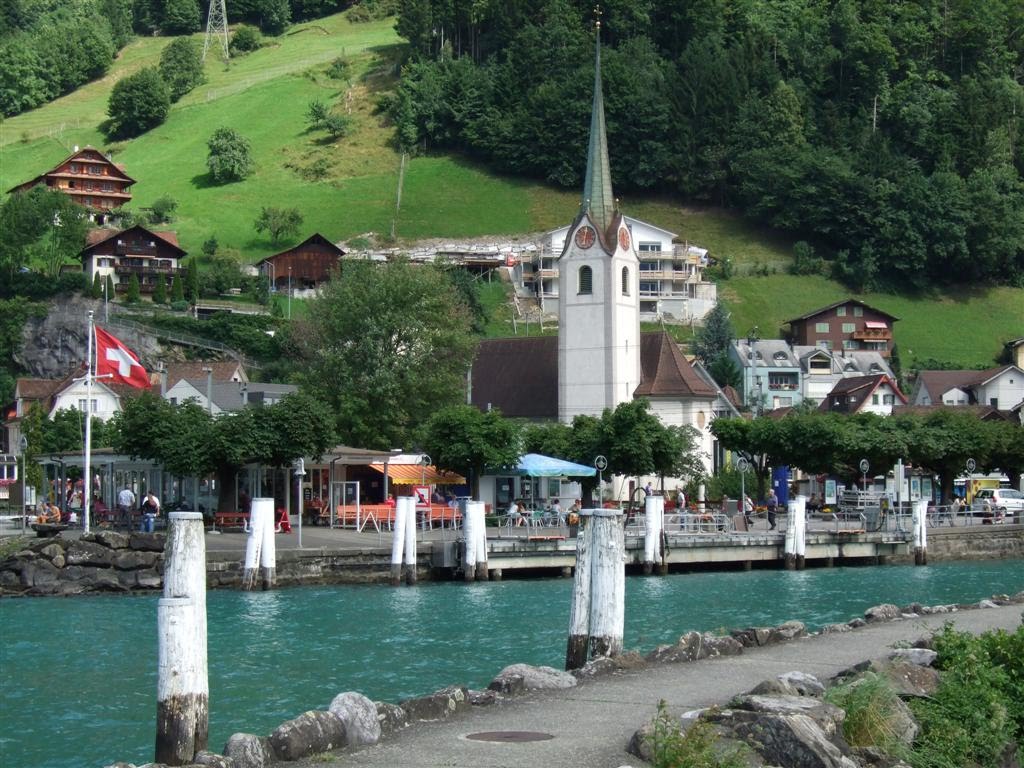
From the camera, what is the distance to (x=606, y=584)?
2209 cm

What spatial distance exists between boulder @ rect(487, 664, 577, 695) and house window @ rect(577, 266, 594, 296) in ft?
212

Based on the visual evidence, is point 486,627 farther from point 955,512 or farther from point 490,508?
point 955,512

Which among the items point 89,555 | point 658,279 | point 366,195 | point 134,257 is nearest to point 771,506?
point 89,555

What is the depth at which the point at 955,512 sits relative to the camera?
63.8 metres

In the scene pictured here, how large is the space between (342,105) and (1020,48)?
66.3 metres

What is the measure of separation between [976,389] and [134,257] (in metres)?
57.5

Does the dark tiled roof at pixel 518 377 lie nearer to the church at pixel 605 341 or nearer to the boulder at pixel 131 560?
the church at pixel 605 341

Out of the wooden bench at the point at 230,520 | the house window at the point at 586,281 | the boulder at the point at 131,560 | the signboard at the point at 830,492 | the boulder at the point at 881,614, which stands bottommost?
the boulder at the point at 881,614

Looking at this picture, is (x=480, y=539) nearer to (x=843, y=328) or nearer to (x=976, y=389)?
(x=976, y=389)

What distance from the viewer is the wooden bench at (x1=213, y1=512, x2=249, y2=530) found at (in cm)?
5112

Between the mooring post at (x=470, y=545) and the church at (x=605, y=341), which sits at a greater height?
the church at (x=605, y=341)

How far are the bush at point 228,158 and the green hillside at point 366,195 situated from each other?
1.30m

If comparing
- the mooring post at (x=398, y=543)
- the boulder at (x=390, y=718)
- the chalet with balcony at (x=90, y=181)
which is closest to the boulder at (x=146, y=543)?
the mooring post at (x=398, y=543)

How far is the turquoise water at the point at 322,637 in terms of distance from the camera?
945 inches
